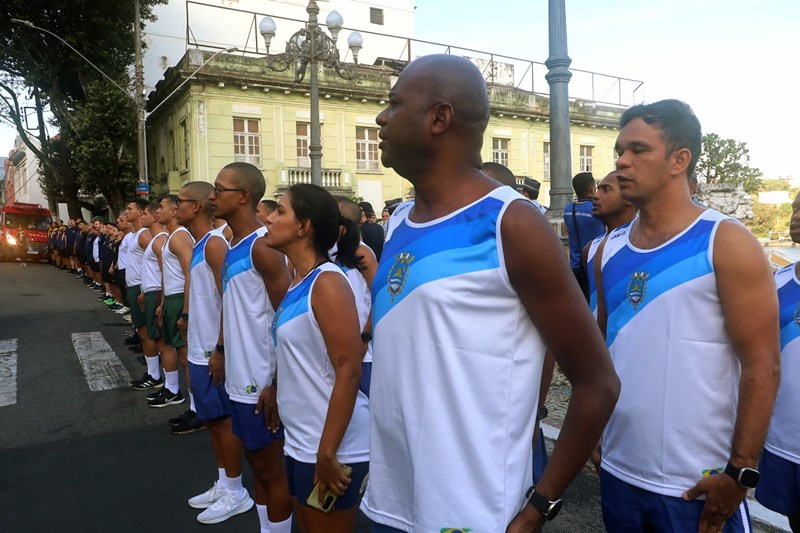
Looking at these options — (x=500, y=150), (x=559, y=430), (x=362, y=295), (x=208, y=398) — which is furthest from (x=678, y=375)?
(x=500, y=150)

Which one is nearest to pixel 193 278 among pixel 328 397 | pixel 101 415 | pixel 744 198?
pixel 328 397

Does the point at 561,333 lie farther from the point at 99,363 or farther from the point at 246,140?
the point at 246,140

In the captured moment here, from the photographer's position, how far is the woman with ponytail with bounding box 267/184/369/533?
2525mm

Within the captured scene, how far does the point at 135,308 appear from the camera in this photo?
8.45 metres

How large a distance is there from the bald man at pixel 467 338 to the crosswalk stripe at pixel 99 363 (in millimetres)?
7083

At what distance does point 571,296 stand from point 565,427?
0.33 m

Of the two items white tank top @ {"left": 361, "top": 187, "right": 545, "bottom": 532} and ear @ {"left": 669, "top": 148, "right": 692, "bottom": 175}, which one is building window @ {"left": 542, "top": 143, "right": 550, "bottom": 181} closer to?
ear @ {"left": 669, "top": 148, "right": 692, "bottom": 175}

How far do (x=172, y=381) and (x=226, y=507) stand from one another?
3.10 meters

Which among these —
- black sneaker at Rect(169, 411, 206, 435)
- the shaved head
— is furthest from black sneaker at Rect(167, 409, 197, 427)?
the shaved head

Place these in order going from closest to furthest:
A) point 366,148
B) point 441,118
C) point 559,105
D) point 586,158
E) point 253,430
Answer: point 441,118, point 253,430, point 559,105, point 366,148, point 586,158

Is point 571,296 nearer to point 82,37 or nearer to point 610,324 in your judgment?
point 610,324

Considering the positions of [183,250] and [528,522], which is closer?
[528,522]

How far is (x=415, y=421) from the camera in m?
1.61

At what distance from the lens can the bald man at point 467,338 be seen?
1.48m
